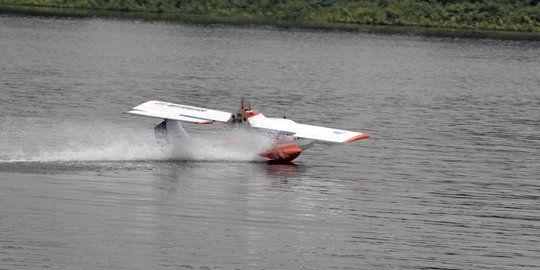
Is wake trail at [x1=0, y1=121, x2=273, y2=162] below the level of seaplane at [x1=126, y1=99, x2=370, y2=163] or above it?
below

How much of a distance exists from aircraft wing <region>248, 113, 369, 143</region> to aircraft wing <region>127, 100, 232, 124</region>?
135 centimetres

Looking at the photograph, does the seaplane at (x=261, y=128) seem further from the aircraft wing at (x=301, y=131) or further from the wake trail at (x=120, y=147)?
the wake trail at (x=120, y=147)

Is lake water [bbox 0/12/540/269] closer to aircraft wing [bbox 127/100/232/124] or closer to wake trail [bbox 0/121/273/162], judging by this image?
wake trail [bbox 0/121/273/162]

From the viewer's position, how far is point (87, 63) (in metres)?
87.7

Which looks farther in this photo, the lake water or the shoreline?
the shoreline

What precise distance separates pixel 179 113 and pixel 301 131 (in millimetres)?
4498

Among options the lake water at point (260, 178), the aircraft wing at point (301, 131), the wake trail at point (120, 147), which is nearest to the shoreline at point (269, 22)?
the lake water at point (260, 178)

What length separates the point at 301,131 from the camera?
43188mm

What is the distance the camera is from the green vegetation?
160 metres

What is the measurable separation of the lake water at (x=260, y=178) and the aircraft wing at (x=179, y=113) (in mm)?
1071

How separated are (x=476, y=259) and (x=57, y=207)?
12052mm

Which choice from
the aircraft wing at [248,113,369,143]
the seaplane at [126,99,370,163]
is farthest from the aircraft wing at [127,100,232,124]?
the aircraft wing at [248,113,369,143]

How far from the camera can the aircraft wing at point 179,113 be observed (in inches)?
1692

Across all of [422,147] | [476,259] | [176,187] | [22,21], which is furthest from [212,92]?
[22,21]
